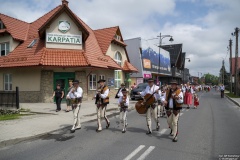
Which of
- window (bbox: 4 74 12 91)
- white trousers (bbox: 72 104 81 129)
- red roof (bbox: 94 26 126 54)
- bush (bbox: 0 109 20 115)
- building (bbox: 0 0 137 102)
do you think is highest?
red roof (bbox: 94 26 126 54)

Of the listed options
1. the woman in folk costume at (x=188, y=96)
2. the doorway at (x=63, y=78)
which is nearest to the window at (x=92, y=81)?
the doorway at (x=63, y=78)

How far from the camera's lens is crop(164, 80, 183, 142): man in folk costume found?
697 cm

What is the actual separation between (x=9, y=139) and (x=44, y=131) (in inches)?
55.7

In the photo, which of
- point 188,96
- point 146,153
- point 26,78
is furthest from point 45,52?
point 146,153

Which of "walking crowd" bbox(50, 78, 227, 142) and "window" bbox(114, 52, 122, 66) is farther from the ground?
"window" bbox(114, 52, 122, 66)

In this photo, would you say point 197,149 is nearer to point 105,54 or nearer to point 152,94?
point 152,94

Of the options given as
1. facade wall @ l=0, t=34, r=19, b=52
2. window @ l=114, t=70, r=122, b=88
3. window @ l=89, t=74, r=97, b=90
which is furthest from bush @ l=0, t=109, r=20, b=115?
window @ l=114, t=70, r=122, b=88

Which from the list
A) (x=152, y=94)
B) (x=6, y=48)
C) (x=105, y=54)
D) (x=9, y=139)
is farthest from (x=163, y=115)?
(x=6, y=48)

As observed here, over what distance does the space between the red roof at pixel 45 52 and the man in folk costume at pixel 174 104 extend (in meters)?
11.8

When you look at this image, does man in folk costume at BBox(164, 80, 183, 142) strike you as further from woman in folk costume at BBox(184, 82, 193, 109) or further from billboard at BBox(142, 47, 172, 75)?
billboard at BBox(142, 47, 172, 75)

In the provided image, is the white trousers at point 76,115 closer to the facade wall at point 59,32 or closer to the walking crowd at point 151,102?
the walking crowd at point 151,102

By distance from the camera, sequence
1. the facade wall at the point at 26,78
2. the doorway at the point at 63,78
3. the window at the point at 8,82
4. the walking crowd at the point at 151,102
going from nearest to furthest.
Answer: the walking crowd at the point at 151,102, the facade wall at the point at 26,78, the doorway at the point at 63,78, the window at the point at 8,82

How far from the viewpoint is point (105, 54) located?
78.6ft

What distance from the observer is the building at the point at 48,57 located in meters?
18.2
